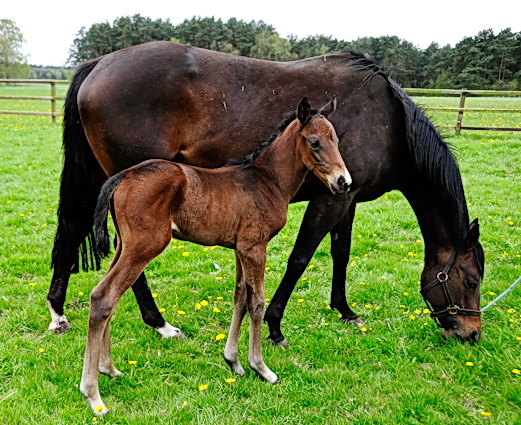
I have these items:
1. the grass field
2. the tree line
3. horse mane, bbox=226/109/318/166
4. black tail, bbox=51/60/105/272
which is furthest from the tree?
horse mane, bbox=226/109/318/166

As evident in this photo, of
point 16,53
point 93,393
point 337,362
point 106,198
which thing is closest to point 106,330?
point 93,393

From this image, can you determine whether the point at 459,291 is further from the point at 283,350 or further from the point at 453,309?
the point at 283,350

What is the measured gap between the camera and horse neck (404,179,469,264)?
390 centimetres

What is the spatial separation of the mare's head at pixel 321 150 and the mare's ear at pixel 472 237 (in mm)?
1288

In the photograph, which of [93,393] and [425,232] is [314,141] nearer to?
[425,232]

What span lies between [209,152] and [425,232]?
6.48ft

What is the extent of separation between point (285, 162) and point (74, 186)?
1878 millimetres

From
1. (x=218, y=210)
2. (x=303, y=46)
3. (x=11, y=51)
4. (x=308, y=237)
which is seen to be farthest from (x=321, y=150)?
(x=11, y=51)

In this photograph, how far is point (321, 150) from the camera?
119 inches

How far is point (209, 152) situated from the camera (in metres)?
3.73

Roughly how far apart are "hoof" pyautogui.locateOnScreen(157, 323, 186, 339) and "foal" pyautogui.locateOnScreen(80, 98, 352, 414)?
0.67 metres

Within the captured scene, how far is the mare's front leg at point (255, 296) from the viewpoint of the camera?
10.1 feet

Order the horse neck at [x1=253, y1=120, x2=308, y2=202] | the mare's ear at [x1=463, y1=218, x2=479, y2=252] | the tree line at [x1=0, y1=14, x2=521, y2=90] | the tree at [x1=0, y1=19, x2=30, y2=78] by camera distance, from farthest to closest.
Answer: the tree at [x1=0, y1=19, x2=30, y2=78], the tree line at [x1=0, y1=14, x2=521, y2=90], the mare's ear at [x1=463, y1=218, x2=479, y2=252], the horse neck at [x1=253, y1=120, x2=308, y2=202]

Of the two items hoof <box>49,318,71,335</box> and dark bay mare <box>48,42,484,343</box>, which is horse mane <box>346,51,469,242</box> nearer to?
dark bay mare <box>48,42,484,343</box>
